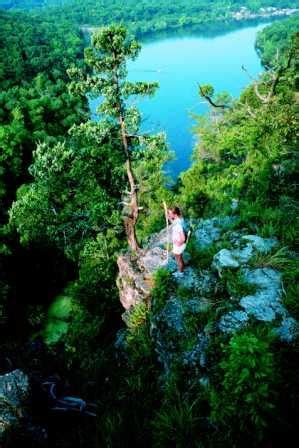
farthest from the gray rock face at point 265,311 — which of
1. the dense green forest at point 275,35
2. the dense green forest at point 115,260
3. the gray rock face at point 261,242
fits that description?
the dense green forest at point 275,35

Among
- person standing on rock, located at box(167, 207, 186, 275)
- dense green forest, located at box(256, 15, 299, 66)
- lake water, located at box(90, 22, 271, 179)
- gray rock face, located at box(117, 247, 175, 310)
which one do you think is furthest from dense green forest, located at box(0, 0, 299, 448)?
dense green forest, located at box(256, 15, 299, 66)

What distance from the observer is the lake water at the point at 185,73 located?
55.4 m

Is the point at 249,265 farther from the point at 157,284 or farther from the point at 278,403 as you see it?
the point at 278,403

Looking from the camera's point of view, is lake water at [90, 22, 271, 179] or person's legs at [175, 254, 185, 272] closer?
person's legs at [175, 254, 185, 272]

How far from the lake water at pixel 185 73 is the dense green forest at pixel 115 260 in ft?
58.3

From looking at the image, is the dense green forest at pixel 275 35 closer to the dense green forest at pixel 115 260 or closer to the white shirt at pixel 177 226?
the dense green forest at pixel 115 260

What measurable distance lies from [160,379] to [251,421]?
3.19m

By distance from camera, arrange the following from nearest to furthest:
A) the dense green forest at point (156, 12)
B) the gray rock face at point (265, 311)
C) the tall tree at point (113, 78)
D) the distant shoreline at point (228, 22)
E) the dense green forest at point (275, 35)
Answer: the gray rock face at point (265, 311)
the tall tree at point (113, 78)
the dense green forest at point (275, 35)
the distant shoreline at point (228, 22)
the dense green forest at point (156, 12)

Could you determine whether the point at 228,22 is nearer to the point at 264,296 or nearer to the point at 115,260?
the point at 115,260

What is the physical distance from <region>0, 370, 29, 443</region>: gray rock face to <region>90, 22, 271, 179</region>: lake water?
35.0 meters

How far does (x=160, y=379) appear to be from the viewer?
8680 mm

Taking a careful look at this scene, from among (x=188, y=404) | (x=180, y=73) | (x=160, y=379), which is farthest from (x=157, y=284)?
(x=180, y=73)

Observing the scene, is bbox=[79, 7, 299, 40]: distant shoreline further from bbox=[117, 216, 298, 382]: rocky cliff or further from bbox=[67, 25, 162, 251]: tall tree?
bbox=[117, 216, 298, 382]: rocky cliff

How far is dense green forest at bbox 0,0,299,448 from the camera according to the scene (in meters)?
6.45
